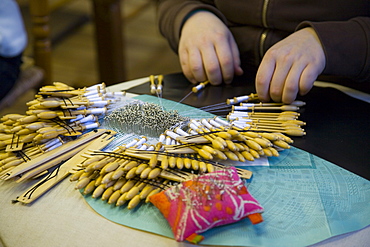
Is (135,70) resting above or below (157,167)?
below

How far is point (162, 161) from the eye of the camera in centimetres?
80

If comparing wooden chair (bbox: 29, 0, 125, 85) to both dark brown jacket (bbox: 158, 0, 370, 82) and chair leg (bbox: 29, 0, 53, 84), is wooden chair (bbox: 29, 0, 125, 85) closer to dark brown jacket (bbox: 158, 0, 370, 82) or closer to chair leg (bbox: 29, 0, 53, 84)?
chair leg (bbox: 29, 0, 53, 84)

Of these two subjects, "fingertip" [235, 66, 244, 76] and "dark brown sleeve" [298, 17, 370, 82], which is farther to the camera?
"fingertip" [235, 66, 244, 76]

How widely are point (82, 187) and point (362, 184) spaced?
599 millimetres

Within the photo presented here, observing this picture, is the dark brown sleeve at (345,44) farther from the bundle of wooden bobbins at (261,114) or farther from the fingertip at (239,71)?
the fingertip at (239,71)

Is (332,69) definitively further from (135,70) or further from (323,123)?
(135,70)

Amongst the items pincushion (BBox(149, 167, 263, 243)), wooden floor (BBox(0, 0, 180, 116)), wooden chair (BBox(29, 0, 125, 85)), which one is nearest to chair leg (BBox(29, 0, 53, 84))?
wooden chair (BBox(29, 0, 125, 85))

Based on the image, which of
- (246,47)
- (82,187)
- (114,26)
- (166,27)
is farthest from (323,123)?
(114,26)

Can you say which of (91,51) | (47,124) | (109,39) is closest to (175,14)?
(47,124)

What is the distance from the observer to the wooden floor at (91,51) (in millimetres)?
3519

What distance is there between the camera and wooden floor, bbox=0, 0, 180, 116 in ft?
11.5

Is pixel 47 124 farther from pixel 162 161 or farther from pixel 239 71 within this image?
pixel 239 71

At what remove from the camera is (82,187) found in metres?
0.80

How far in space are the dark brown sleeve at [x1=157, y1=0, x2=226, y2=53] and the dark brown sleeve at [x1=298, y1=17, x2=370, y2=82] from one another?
0.44m
